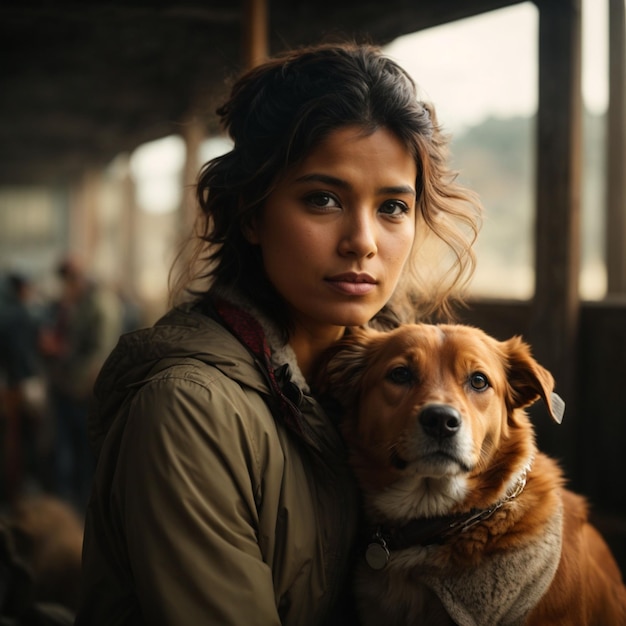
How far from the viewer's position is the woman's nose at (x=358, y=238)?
178 centimetres

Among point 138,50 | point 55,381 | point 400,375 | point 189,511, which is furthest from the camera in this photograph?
point 55,381

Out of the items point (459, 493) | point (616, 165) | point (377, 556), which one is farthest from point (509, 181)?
point (377, 556)

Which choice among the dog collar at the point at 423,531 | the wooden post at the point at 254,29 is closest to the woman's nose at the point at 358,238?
the dog collar at the point at 423,531

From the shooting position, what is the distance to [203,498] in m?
1.50

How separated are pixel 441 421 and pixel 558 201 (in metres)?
2.60

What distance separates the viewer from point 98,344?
7.98 m

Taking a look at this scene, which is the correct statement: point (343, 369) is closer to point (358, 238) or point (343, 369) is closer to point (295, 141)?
point (358, 238)

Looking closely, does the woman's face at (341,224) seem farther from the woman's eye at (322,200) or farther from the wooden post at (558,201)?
the wooden post at (558,201)

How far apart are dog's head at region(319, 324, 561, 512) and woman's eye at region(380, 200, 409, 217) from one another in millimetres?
349

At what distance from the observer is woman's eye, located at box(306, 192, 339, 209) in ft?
5.87

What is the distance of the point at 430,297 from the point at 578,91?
215 centimetres

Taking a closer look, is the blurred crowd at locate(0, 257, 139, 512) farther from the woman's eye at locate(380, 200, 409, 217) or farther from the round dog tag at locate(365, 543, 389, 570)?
the woman's eye at locate(380, 200, 409, 217)

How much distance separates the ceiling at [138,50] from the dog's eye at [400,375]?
99 cm

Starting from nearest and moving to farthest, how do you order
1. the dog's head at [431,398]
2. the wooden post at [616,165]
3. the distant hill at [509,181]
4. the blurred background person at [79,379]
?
1. the dog's head at [431,398]
2. the wooden post at [616,165]
3. the blurred background person at [79,379]
4. the distant hill at [509,181]
